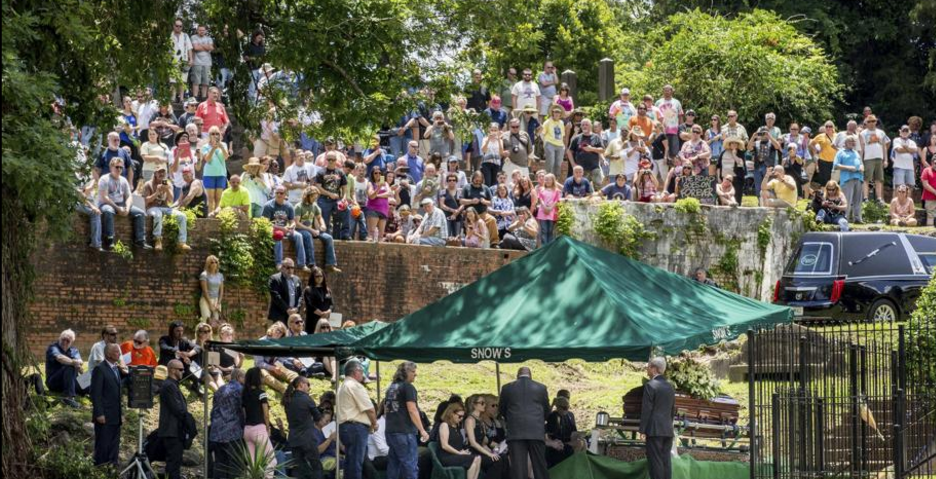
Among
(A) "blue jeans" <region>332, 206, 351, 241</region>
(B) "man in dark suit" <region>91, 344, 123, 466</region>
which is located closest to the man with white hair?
(B) "man in dark suit" <region>91, 344, 123, 466</region>

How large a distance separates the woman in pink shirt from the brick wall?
111 cm

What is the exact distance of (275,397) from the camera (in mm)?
25000

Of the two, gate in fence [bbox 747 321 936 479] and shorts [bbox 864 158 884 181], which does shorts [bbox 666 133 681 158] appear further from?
gate in fence [bbox 747 321 936 479]

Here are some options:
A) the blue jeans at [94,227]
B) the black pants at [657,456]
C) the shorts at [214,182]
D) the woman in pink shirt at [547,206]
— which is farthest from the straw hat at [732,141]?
the black pants at [657,456]

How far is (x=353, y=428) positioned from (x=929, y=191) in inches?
706

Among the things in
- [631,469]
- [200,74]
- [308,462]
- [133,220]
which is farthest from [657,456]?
[200,74]

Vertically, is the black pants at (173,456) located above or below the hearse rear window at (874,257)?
below

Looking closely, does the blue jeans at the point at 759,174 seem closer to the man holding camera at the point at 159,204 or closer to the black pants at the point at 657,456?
the man holding camera at the point at 159,204

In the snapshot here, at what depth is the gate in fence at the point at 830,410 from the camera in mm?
17656

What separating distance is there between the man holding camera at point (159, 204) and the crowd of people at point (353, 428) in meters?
5.36

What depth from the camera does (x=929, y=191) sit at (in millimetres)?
34625

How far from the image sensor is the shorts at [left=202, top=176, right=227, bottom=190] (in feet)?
93.7

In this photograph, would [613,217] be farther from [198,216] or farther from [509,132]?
[198,216]

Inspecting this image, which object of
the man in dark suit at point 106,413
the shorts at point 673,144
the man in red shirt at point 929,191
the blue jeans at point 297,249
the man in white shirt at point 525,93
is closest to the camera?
the man in dark suit at point 106,413
